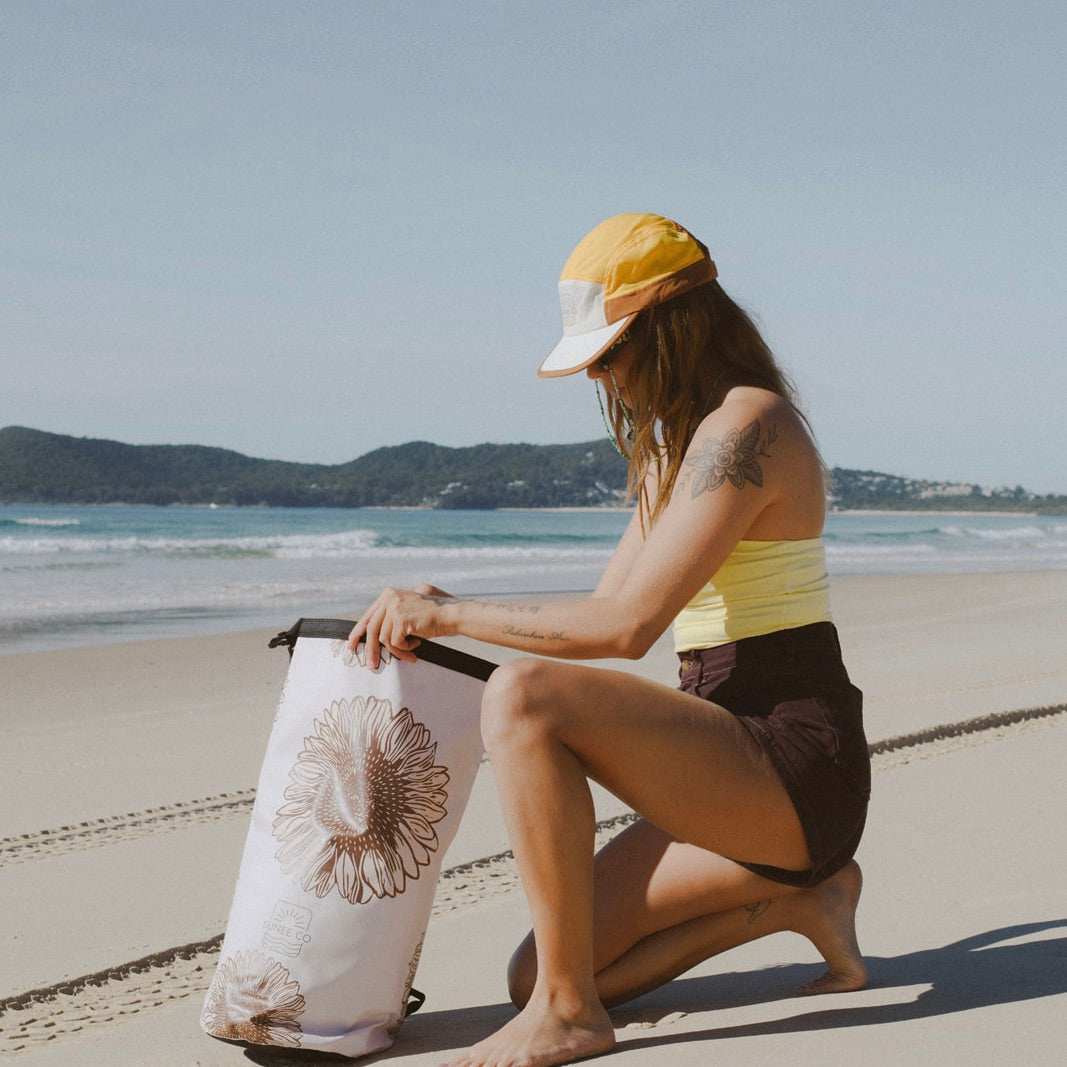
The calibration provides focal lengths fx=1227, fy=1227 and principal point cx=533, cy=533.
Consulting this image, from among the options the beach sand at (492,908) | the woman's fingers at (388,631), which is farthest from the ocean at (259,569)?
the woman's fingers at (388,631)

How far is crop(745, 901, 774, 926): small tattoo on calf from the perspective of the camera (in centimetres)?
252

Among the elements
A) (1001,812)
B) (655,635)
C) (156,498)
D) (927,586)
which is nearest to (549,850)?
(655,635)

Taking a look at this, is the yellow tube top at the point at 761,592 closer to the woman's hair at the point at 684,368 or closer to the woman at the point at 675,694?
the woman at the point at 675,694

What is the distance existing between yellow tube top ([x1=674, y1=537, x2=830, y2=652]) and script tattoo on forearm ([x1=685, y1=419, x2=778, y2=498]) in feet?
0.47

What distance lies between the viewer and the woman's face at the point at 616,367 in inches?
96.2

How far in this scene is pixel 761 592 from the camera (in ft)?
7.83

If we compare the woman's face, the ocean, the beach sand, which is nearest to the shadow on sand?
the beach sand

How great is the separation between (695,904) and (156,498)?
73100 mm

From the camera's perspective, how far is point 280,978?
2.31 meters

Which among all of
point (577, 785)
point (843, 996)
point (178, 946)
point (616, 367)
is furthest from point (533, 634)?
point (178, 946)

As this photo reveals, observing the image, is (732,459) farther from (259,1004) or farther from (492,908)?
(492,908)

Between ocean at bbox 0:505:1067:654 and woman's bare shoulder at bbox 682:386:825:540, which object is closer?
woman's bare shoulder at bbox 682:386:825:540

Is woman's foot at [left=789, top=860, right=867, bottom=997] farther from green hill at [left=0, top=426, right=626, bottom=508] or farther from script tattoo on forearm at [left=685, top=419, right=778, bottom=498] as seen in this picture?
green hill at [left=0, top=426, right=626, bottom=508]

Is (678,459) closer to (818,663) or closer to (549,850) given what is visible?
(818,663)
